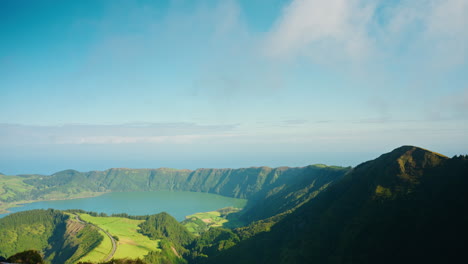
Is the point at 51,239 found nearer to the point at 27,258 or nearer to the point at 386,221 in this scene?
the point at 27,258

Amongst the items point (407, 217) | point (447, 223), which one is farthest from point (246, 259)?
point (447, 223)

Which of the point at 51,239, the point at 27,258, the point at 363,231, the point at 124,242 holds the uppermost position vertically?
the point at 27,258

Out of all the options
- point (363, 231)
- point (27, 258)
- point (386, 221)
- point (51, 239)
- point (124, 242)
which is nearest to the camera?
point (27, 258)

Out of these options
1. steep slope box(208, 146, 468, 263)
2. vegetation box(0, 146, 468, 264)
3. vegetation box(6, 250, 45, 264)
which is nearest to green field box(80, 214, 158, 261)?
vegetation box(0, 146, 468, 264)

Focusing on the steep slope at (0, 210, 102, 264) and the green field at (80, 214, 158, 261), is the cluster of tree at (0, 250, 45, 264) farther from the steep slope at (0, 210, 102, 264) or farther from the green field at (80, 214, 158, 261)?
the steep slope at (0, 210, 102, 264)

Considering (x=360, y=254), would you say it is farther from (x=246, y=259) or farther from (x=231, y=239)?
Answer: (x=231, y=239)

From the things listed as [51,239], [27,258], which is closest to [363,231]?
[27,258]

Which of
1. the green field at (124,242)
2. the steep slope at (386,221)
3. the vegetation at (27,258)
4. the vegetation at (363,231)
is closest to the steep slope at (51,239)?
the vegetation at (363,231)
